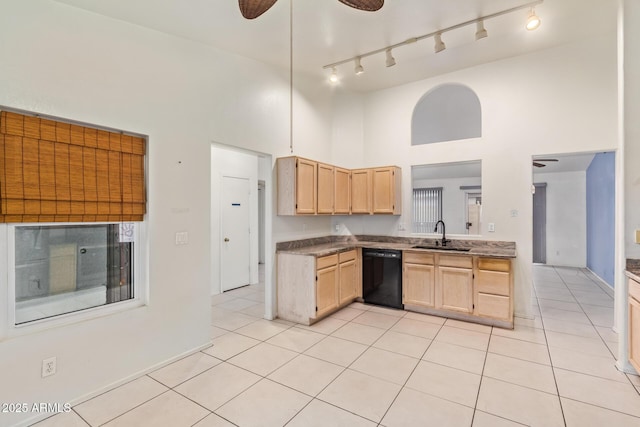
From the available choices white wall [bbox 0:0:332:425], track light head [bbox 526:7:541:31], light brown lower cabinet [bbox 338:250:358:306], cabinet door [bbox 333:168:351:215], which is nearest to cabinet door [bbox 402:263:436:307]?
light brown lower cabinet [bbox 338:250:358:306]

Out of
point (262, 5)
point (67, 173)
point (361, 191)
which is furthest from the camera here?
point (361, 191)

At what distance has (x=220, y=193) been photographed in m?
5.07

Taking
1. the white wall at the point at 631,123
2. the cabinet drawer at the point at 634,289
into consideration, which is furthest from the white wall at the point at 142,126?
the cabinet drawer at the point at 634,289

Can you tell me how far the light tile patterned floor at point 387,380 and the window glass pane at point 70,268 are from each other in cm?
76

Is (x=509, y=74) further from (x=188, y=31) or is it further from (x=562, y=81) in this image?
(x=188, y=31)

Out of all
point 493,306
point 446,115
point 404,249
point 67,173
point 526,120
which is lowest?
point 493,306

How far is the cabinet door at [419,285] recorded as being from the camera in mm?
4004

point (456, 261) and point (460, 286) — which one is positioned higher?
point (456, 261)

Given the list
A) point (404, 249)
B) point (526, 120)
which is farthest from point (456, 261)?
point (526, 120)

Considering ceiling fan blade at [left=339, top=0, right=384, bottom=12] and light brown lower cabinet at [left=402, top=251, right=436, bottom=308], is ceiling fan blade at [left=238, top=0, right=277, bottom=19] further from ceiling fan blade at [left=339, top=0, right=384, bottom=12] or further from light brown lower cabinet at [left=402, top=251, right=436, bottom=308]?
light brown lower cabinet at [left=402, top=251, right=436, bottom=308]

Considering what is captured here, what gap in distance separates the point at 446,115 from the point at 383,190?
85.2 inches

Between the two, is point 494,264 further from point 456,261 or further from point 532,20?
point 532,20

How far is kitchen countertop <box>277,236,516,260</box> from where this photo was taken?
3803 millimetres

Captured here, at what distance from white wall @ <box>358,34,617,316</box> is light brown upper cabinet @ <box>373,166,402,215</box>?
18.6 inches
